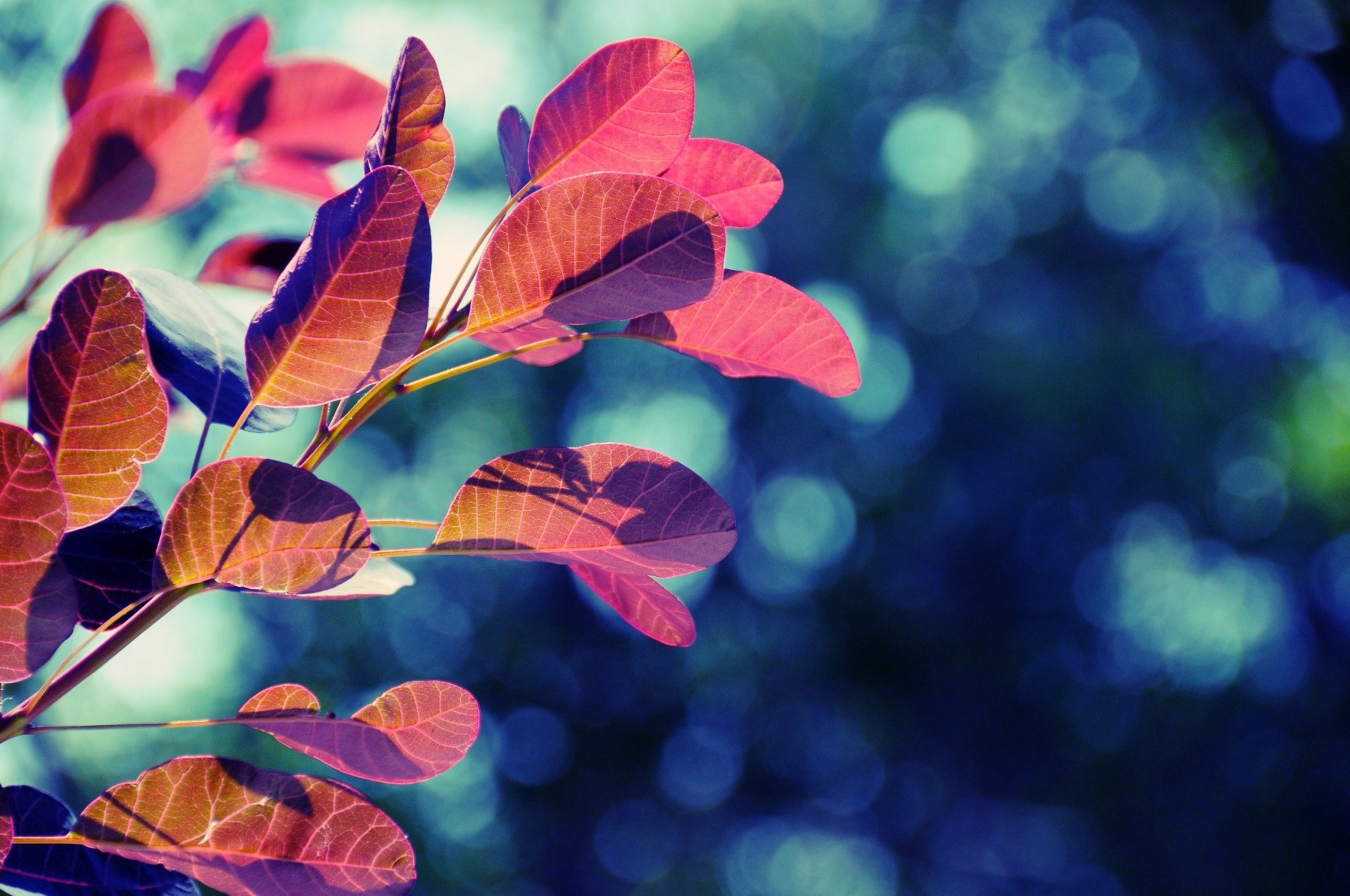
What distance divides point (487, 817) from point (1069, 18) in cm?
595

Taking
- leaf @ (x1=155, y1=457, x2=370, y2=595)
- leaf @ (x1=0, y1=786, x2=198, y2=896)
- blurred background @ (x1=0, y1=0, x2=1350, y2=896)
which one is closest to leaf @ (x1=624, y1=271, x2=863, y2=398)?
leaf @ (x1=155, y1=457, x2=370, y2=595)

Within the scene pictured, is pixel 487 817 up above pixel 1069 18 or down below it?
below

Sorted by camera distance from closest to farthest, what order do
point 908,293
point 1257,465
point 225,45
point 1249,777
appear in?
point 225,45, point 1249,777, point 1257,465, point 908,293

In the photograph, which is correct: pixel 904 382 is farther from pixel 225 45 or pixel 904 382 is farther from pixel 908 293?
pixel 225 45

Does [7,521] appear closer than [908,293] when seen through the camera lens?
Yes

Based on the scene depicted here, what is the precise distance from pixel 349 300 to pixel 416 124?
0.28ft

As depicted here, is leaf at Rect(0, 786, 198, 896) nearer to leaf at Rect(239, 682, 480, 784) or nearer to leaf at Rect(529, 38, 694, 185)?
leaf at Rect(239, 682, 480, 784)

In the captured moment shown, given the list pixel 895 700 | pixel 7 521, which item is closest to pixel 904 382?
pixel 895 700

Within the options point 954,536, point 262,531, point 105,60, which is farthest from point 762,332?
point 954,536

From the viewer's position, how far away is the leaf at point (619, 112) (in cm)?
37

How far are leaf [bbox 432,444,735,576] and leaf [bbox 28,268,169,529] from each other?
0.11 meters

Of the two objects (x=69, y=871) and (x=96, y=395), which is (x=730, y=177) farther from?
(x=69, y=871)

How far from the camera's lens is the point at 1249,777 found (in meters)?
4.34

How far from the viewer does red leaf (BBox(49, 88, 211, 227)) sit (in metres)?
0.49
